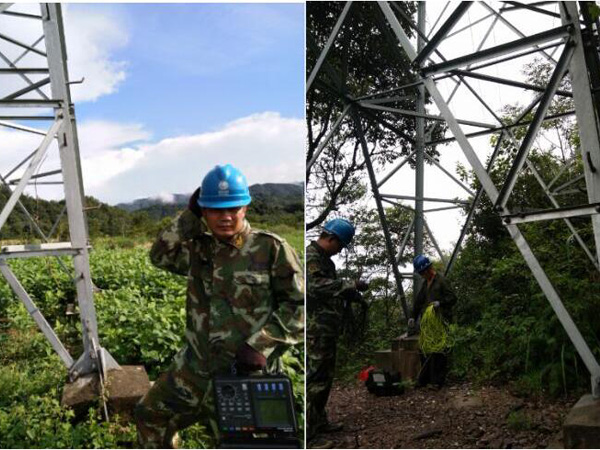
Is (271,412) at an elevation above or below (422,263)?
below

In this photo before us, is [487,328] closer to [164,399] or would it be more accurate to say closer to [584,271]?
[584,271]

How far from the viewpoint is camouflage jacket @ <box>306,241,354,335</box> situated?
14.0 ft

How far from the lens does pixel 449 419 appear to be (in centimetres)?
487

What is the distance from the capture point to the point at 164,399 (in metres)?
3.05

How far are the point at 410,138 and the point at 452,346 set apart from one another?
7.99ft

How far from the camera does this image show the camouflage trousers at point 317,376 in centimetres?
445

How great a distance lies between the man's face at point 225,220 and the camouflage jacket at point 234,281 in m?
0.05

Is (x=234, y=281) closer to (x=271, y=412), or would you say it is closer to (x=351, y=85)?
(x=271, y=412)

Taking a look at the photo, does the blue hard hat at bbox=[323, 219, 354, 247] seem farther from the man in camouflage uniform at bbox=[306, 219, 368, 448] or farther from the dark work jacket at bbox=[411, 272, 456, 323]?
the dark work jacket at bbox=[411, 272, 456, 323]

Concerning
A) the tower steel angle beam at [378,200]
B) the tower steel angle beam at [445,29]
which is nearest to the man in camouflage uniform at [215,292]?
the tower steel angle beam at [445,29]

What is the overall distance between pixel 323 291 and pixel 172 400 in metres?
1.53

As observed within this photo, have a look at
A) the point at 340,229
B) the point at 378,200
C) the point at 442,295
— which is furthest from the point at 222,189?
the point at 442,295

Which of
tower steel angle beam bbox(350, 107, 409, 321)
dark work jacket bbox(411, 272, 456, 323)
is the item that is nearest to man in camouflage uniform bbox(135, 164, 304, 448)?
tower steel angle beam bbox(350, 107, 409, 321)

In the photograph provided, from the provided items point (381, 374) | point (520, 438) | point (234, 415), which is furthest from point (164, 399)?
point (381, 374)
